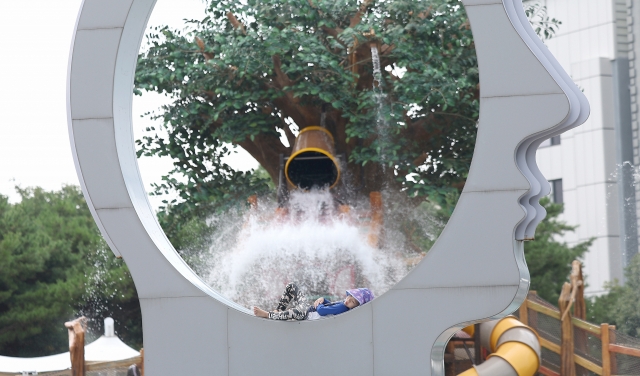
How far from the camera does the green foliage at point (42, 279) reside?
18.1 meters

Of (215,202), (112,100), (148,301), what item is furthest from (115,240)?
(215,202)

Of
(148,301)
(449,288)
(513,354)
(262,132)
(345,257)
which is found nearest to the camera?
(449,288)

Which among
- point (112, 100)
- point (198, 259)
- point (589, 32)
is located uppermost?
point (589, 32)

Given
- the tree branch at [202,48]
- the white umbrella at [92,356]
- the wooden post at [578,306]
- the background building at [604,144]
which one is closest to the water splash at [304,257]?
the white umbrella at [92,356]

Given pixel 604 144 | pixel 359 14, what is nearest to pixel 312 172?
pixel 359 14

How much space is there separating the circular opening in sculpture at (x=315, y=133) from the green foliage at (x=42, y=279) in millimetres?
5304

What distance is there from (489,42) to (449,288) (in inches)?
66.9

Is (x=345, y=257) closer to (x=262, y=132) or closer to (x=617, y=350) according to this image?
(x=262, y=132)

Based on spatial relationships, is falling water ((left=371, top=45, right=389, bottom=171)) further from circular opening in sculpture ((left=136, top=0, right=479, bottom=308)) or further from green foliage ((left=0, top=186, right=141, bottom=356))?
green foliage ((left=0, top=186, right=141, bottom=356))

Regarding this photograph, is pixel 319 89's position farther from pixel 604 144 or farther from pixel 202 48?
pixel 604 144

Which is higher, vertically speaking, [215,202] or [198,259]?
[215,202]

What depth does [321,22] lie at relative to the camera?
12.2m

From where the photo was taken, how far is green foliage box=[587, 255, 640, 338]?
53.7 feet

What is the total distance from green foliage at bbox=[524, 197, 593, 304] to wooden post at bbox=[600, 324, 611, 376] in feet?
28.3
